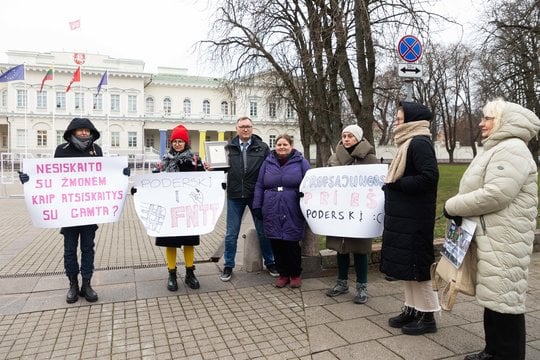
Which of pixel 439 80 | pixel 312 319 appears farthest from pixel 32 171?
pixel 439 80

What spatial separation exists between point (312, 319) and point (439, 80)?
43.2m

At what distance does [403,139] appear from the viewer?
3891 millimetres

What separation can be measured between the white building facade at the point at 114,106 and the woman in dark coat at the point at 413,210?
47.9m

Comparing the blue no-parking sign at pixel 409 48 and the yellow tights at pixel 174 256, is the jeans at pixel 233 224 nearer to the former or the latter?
the yellow tights at pixel 174 256

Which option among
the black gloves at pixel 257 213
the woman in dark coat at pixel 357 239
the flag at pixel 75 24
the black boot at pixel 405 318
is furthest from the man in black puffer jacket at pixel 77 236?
the flag at pixel 75 24

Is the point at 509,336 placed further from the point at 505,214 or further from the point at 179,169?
the point at 179,169

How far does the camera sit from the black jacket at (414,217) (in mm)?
3725

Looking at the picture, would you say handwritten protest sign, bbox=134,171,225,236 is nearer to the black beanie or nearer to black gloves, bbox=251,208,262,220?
black gloves, bbox=251,208,262,220

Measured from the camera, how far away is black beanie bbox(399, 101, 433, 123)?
382 cm

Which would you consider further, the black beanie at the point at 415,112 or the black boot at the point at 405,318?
the black boot at the point at 405,318

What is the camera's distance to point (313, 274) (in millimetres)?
5719

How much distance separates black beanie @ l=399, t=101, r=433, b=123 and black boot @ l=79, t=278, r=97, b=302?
12.7ft

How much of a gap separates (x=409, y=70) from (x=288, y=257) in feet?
12.7

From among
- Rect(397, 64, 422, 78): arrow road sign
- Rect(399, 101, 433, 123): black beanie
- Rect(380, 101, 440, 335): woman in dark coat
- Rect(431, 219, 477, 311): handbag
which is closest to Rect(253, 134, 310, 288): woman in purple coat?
Rect(380, 101, 440, 335): woman in dark coat
